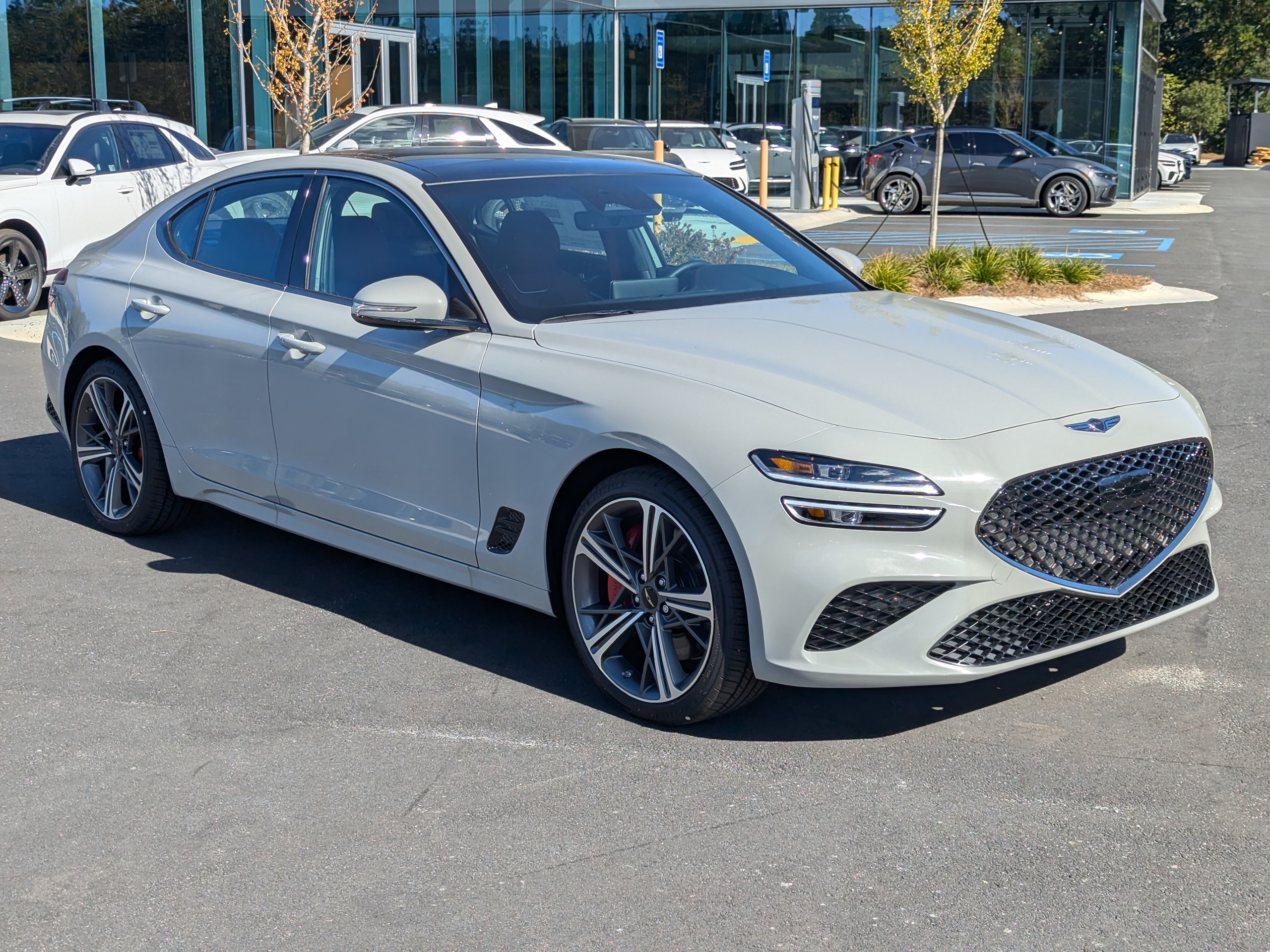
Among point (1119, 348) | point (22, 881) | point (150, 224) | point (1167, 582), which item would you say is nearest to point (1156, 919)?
point (1167, 582)

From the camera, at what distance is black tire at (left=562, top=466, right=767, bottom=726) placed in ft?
13.4

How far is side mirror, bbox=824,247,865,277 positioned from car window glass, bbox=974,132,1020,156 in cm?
2347

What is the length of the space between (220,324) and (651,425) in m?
2.27

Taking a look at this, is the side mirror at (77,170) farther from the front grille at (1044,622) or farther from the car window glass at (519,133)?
the front grille at (1044,622)

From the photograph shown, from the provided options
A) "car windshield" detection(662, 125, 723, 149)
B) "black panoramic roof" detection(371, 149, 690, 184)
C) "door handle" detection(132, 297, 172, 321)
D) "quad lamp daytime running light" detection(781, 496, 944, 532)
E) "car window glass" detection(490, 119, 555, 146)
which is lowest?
"quad lamp daytime running light" detection(781, 496, 944, 532)

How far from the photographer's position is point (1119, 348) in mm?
11555

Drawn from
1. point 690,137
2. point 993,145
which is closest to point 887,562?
point 690,137

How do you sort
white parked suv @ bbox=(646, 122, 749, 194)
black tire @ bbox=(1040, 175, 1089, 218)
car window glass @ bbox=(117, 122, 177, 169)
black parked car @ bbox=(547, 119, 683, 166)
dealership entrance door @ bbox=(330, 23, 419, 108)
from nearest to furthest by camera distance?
car window glass @ bbox=(117, 122, 177, 169)
black parked car @ bbox=(547, 119, 683, 166)
white parked suv @ bbox=(646, 122, 749, 194)
dealership entrance door @ bbox=(330, 23, 419, 108)
black tire @ bbox=(1040, 175, 1089, 218)

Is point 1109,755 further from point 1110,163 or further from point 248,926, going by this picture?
point 1110,163

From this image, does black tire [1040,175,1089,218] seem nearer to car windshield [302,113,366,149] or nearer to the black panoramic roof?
car windshield [302,113,366,149]

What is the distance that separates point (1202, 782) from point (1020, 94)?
30.9 m

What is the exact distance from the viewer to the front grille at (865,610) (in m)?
3.92

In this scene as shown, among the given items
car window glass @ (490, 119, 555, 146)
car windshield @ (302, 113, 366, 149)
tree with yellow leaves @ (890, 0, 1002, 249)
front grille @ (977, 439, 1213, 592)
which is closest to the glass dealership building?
car windshield @ (302, 113, 366, 149)

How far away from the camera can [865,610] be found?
3.95m
